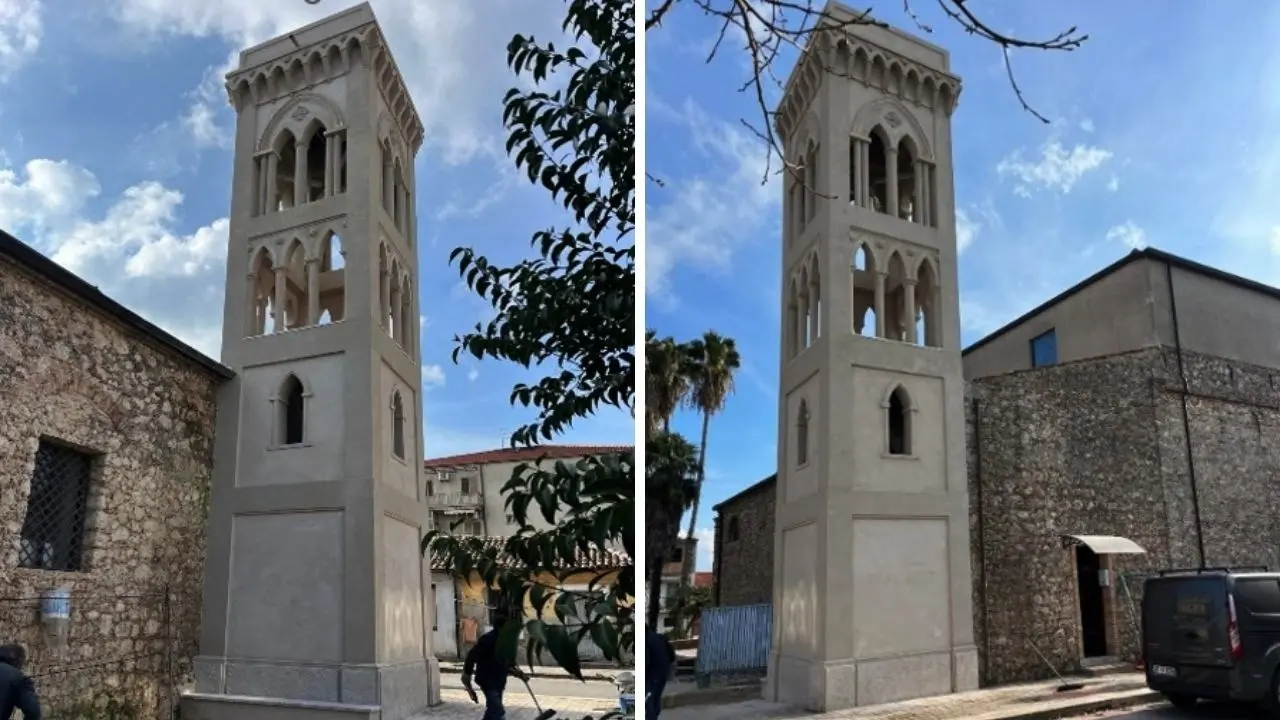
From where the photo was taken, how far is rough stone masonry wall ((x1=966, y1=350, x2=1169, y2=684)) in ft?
6.24

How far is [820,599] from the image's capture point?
1182 millimetres

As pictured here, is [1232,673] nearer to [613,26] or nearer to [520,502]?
[520,502]

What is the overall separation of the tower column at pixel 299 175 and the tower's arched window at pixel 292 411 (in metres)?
0.25

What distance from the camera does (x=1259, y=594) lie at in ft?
4.07

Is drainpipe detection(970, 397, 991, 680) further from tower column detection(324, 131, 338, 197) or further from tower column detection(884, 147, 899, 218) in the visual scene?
tower column detection(324, 131, 338, 197)

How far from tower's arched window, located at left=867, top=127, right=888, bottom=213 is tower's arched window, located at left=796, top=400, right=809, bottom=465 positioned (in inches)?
20.4

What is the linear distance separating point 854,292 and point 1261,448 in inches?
25.5

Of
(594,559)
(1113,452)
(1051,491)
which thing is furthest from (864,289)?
(1051,491)

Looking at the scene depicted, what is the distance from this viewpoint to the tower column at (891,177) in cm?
142

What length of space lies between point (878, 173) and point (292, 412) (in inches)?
39.7

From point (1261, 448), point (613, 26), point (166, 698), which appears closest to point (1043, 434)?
point (1261, 448)

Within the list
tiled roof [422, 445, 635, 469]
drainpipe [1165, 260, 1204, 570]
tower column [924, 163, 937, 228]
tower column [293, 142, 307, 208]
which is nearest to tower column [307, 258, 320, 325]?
tower column [293, 142, 307, 208]

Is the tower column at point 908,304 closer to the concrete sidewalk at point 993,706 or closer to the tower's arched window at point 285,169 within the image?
the concrete sidewalk at point 993,706

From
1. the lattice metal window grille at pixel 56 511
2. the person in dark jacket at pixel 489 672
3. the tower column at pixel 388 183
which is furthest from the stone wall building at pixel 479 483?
the lattice metal window grille at pixel 56 511
